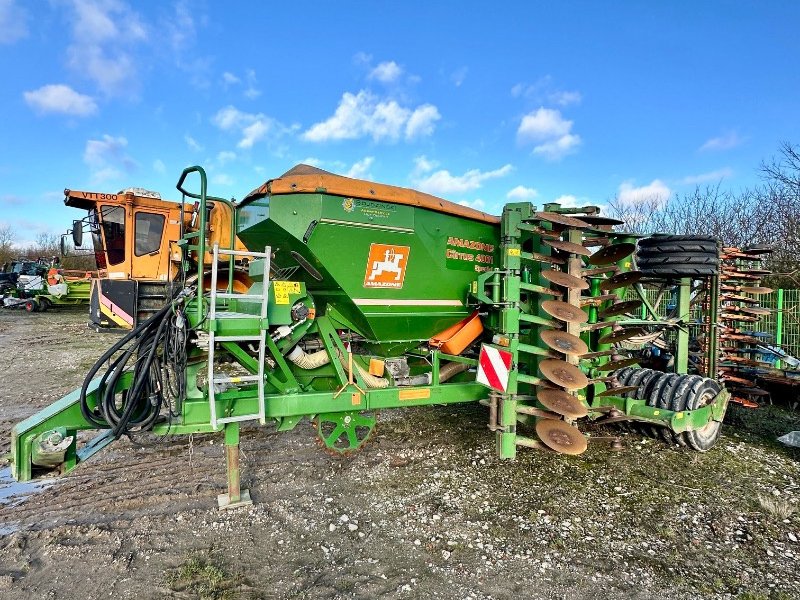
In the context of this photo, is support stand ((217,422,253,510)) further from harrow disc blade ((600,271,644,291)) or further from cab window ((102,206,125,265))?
cab window ((102,206,125,265))

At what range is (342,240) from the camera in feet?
12.4

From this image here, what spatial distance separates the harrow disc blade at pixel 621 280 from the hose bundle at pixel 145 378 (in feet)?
11.3

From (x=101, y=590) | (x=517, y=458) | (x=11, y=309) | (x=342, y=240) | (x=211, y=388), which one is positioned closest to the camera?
(x=101, y=590)

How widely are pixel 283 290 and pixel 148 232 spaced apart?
8.09 m

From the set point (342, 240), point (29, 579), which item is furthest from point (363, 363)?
point (29, 579)

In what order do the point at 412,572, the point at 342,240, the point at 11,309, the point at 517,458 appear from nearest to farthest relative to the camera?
the point at 412,572
the point at 342,240
the point at 517,458
the point at 11,309


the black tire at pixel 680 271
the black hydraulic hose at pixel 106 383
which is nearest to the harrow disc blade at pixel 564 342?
the black tire at pixel 680 271

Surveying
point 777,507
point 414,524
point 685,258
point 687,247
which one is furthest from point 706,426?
point 414,524

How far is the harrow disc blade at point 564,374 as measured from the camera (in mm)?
4098

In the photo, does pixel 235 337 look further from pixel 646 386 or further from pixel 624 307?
pixel 646 386

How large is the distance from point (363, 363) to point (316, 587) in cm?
200

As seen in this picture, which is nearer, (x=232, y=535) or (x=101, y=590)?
(x=101, y=590)

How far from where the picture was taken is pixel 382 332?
424 centimetres

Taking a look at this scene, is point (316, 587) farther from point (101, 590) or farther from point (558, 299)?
point (558, 299)
